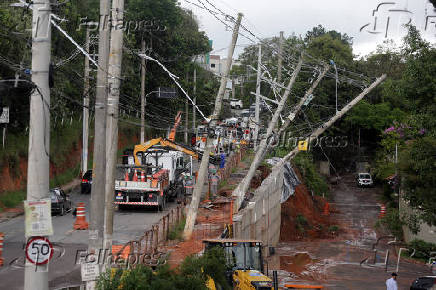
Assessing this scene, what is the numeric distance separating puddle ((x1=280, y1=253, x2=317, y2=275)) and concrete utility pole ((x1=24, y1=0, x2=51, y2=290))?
19.8 meters

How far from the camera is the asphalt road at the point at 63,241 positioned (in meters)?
17.7

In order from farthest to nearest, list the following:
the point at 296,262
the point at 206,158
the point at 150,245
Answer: the point at 296,262
the point at 206,158
the point at 150,245

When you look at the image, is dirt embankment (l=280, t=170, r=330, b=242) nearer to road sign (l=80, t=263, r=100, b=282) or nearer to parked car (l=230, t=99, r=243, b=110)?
road sign (l=80, t=263, r=100, b=282)

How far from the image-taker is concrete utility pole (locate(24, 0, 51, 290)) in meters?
9.00

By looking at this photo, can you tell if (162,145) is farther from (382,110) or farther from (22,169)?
(382,110)

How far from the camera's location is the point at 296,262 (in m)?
30.3

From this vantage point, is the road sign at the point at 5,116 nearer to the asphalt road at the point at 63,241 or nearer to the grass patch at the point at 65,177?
the asphalt road at the point at 63,241

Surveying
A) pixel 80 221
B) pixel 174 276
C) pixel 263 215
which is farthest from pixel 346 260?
pixel 174 276

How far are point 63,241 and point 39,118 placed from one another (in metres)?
14.8

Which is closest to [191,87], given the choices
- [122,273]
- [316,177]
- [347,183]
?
[316,177]

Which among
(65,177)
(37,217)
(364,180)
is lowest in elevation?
(37,217)

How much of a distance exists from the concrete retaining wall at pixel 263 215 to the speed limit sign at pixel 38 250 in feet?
46.3

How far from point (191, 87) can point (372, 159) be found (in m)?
25.1

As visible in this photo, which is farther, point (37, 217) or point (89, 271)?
point (89, 271)
